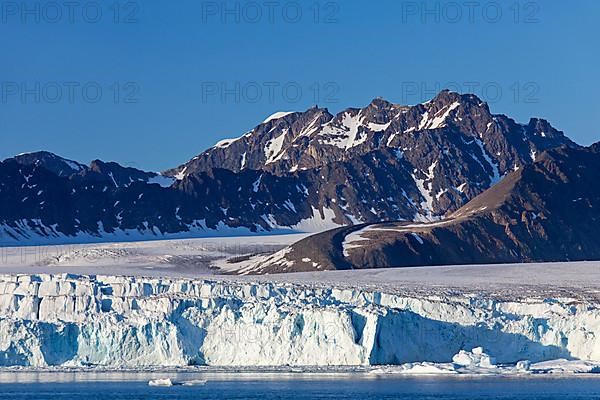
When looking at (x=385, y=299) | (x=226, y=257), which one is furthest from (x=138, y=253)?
(x=385, y=299)

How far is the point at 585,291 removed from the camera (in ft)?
210

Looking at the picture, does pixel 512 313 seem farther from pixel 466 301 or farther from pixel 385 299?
pixel 385 299

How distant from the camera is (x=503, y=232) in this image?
148125 mm

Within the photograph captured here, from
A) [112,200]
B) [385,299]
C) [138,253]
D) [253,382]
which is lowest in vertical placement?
[253,382]

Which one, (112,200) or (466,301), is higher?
(112,200)

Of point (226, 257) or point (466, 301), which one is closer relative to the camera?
point (466, 301)

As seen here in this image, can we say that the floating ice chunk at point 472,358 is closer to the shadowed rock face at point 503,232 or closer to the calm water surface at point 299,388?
the calm water surface at point 299,388

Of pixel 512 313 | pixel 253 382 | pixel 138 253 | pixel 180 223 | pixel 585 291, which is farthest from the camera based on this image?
pixel 180 223

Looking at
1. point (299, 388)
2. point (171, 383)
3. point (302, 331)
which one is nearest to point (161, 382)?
point (171, 383)

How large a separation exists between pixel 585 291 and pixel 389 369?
16.4 meters

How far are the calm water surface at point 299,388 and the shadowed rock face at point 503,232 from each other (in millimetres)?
66944

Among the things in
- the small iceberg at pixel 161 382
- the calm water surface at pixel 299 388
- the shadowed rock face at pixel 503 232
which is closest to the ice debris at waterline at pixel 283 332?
the calm water surface at pixel 299 388

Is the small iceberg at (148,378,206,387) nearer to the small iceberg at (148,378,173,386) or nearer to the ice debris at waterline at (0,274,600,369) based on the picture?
the small iceberg at (148,378,173,386)

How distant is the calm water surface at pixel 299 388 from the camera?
45500 millimetres
